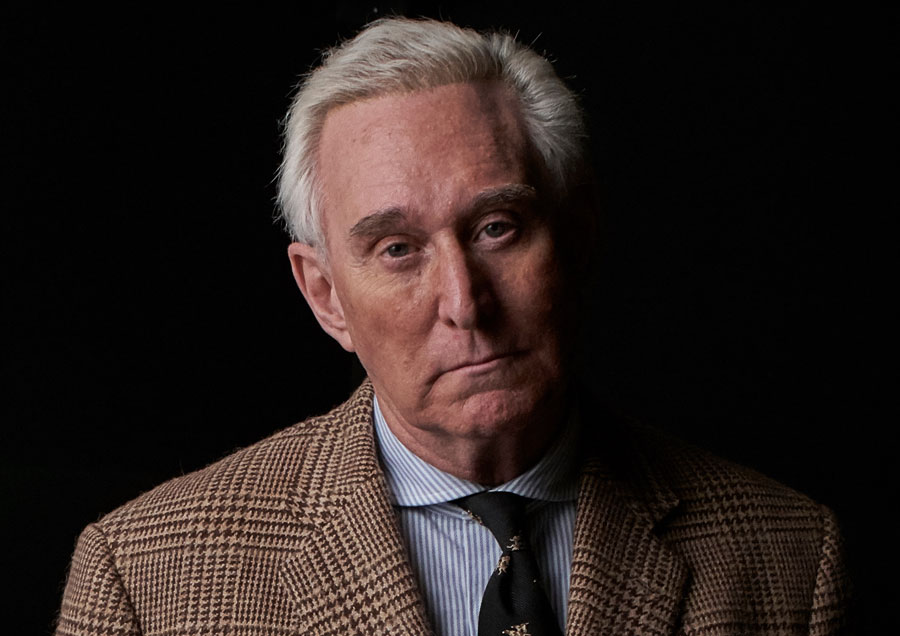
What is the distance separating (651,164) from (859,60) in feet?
1.83

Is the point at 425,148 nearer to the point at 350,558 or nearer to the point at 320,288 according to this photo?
the point at 320,288

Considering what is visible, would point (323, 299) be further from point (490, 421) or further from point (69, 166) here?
point (69, 166)

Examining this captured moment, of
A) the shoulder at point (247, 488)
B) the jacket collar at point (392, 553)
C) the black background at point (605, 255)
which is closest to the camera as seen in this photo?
the jacket collar at point (392, 553)

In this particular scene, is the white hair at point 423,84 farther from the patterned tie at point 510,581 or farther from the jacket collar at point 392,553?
the patterned tie at point 510,581

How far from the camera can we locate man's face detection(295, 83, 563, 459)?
7.14 feet

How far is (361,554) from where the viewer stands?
2.29 meters

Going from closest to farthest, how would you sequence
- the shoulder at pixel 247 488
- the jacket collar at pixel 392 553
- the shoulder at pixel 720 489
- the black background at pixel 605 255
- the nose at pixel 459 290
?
1. the nose at pixel 459 290
2. the jacket collar at pixel 392 553
3. the shoulder at pixel 247 488
4. the shoulder at pixel 720 489
5. the black background at pixel 605 255

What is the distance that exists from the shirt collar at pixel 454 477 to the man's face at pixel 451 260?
119mm

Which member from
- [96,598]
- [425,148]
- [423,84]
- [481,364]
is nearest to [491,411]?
[481,364]

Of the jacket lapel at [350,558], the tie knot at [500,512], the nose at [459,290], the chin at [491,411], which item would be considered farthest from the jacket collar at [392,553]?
the nose at [459,290]

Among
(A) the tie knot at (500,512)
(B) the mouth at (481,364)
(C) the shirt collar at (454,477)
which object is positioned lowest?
(A) the tie knot at (500,512)

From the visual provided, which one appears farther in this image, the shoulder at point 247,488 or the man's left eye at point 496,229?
the shoulder at point 247,488

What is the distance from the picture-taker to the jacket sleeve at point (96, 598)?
7.66 ft

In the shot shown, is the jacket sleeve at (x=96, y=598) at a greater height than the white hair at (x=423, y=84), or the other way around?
the white hair at (x=423, y=84)
